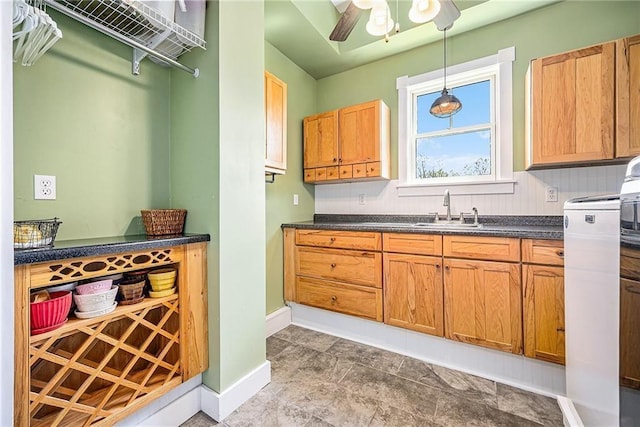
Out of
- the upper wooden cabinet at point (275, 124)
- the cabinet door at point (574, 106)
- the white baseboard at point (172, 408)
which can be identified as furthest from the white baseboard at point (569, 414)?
the upper wooden cabinet at point (275, 124)

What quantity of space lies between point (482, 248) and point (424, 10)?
4.88 feet

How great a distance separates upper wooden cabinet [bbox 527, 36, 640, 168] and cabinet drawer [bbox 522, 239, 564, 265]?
2.15 feet

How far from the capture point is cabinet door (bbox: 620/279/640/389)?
2.39ft

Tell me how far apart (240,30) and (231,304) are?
5.08 feet

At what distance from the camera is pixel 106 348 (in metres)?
1.30

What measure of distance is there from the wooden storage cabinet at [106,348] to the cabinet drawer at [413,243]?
1320mm

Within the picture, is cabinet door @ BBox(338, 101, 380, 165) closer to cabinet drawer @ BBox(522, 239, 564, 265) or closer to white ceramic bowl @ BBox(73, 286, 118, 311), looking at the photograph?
cabinet drawer @ BBox(522, 239, 564, 265)

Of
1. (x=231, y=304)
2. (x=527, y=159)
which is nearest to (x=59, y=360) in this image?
(x=231, y=304)

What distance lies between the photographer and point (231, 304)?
1.44 meters

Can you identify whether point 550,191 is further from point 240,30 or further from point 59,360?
point 59,360

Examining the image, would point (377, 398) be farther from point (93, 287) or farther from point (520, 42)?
point (520, 42)

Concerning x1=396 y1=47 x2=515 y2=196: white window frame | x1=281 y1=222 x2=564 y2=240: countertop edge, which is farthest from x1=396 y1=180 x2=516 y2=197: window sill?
x1=281 y1=222 x2=564 y2=240: countertop edge

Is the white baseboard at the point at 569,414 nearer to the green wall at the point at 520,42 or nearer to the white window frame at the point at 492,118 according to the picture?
the white window frame at the point at 492,118

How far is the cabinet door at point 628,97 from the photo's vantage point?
1.58 m
